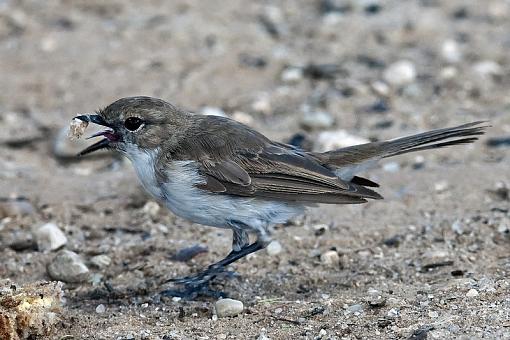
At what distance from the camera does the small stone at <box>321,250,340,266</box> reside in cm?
772

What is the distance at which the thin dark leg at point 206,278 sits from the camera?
7163mm

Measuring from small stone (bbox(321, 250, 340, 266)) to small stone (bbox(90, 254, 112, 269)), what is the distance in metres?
1.77

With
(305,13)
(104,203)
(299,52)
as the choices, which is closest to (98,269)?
(104,203)

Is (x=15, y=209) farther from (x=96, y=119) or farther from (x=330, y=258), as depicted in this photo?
(x=330, y=258)

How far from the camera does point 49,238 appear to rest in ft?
26.7

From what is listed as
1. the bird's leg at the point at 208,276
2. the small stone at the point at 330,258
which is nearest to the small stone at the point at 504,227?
the small stone at the point at 330,258

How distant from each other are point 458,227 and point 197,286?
2.43m

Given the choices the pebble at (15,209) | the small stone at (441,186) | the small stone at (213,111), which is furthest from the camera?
the small stone at (213,111)

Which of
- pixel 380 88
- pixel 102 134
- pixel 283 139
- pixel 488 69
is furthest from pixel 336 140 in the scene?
pixel 102 134

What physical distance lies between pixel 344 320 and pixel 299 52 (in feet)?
22.5

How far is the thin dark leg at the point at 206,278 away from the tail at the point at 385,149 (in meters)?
0.91

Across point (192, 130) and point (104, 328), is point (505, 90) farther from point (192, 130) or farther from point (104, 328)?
Answer: point (104, 328)

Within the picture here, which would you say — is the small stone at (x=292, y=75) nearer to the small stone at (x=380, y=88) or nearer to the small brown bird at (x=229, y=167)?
the small stone at (x=380, y=88)

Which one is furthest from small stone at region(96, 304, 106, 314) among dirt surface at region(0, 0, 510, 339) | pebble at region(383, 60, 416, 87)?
pebble at region(383, 60, 416, 87)
